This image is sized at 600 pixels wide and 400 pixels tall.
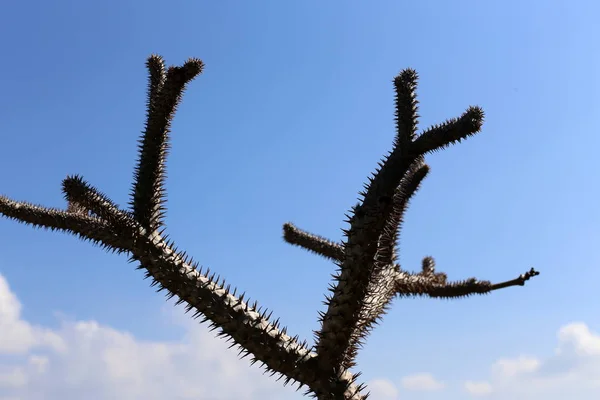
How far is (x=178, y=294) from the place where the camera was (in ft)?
17.8

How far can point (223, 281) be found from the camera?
5633mm

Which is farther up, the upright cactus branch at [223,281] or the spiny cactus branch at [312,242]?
the spiny cactus branch at [312,242]

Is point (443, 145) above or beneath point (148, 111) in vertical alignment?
above

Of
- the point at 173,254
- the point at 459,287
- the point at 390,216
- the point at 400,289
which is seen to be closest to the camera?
the point at 390,216

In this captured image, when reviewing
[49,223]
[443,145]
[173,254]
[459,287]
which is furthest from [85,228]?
[459,287]

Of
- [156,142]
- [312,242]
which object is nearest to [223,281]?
[156,142]

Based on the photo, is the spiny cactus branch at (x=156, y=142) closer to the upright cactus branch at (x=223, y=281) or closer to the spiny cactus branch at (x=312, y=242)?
the upright cactus branch at (x=223, y=281)

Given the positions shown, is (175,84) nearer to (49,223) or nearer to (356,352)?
(49,223)

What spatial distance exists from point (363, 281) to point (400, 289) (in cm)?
376

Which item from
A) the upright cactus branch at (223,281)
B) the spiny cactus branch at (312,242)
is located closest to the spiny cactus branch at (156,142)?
the upright cactus branch at (223,281)

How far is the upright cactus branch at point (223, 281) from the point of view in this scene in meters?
5.27

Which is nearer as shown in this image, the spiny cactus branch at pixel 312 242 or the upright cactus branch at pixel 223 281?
the upright cactus branch at pixel 223 281

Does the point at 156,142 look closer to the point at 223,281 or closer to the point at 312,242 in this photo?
the point at 223,281

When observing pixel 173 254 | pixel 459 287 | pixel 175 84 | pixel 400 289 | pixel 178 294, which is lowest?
pixel 178 294
